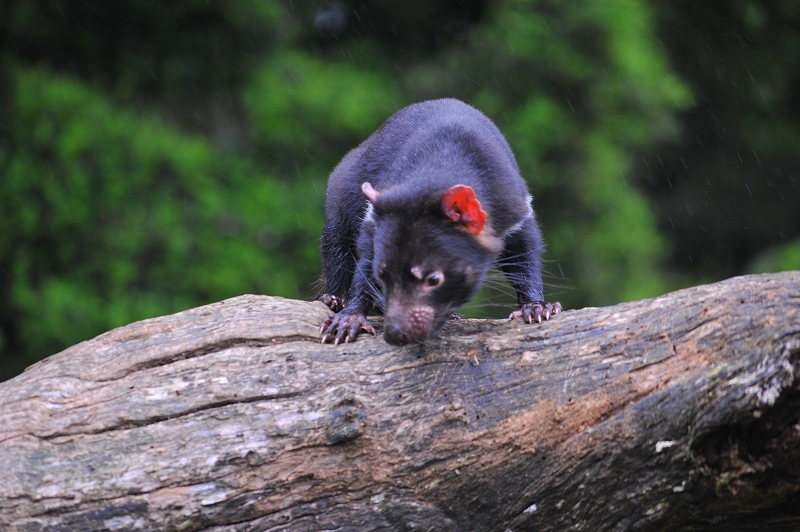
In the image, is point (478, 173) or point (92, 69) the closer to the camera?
point (478, 173)

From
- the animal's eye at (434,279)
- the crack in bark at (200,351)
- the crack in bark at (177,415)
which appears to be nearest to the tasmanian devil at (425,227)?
the animal's eye at (434,279)

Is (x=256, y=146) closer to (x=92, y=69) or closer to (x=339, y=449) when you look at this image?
(x=92, y=69)

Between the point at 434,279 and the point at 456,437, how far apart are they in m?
0.78

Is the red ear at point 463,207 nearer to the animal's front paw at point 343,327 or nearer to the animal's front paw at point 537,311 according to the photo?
the animal's front paw at point 537,311

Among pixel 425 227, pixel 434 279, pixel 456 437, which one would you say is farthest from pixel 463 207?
pixel 456 437

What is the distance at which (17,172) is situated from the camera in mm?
7348

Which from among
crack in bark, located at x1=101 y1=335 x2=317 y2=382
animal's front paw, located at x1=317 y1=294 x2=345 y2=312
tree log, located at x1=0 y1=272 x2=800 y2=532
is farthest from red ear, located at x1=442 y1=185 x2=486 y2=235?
animal's front paw, located at x1=317 y1=294 x2=345 y2=312

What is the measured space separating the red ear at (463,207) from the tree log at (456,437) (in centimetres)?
66

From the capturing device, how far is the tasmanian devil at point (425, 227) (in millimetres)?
3756

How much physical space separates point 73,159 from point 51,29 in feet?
4.66

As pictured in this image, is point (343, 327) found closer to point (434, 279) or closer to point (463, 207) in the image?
point (434, 279)

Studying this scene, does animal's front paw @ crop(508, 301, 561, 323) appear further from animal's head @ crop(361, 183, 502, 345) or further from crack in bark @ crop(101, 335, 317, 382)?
crack in bark @ crop(101, 335, 317, 382)

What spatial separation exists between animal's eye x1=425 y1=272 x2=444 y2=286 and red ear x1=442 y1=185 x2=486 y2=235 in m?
0.27

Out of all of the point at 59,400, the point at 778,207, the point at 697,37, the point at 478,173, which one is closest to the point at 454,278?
the point at 478,173
